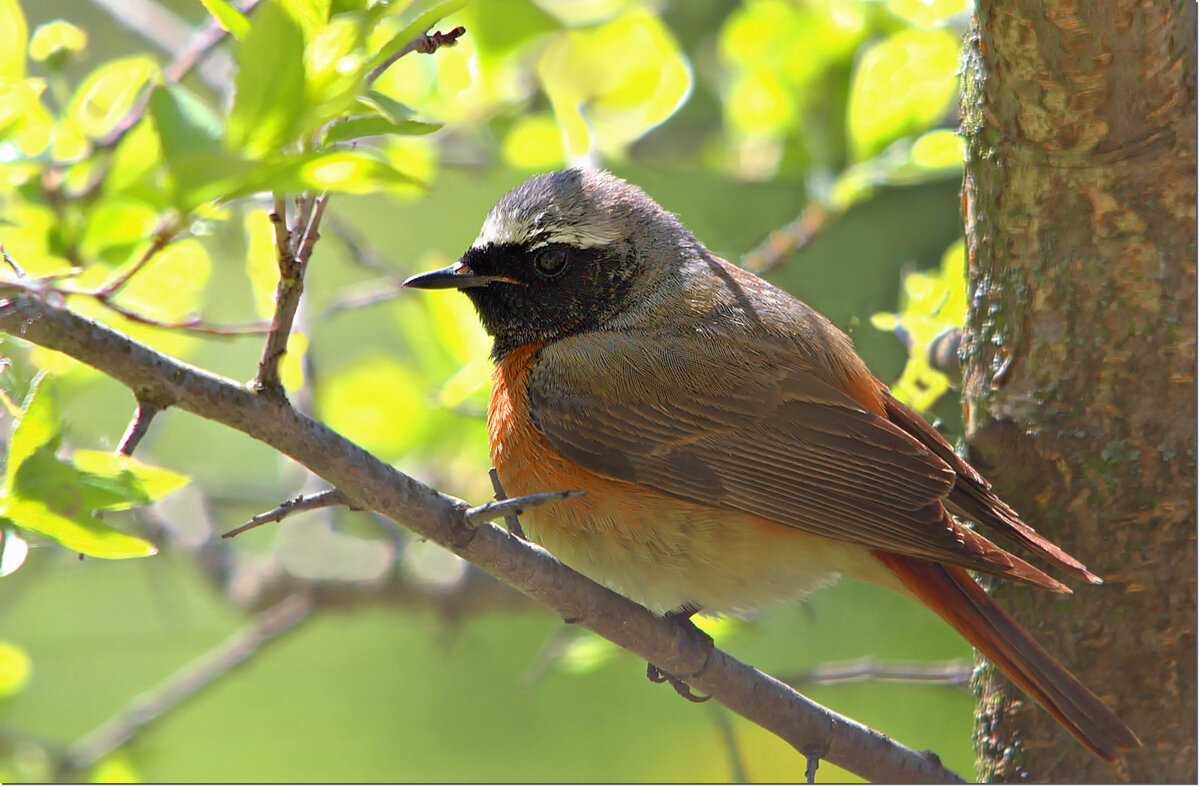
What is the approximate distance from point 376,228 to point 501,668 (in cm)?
271

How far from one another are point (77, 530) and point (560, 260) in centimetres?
169

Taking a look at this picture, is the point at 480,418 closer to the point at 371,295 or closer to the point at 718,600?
the point at 371,295

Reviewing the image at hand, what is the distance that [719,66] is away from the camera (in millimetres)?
4754

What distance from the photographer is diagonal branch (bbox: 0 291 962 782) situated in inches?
69.4

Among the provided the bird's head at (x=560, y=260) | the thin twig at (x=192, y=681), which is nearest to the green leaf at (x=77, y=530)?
the bird's head at (x=560, y=260)

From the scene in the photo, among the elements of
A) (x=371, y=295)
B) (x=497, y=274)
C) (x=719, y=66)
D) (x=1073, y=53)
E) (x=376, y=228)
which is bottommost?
(x=1073, y=53)

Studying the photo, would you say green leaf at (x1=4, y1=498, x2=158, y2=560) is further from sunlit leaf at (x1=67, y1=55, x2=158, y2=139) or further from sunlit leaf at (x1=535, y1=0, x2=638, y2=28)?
sunlit leaf at (x1=535, y1=0, x2=638, y2=28)

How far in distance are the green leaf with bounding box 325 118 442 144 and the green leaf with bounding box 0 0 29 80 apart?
91cm

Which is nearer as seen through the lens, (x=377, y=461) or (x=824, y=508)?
(x=377, y=461)

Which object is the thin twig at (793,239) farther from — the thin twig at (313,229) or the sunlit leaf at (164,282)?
the thin twig at (313,229)

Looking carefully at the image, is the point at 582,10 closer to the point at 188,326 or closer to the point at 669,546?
the point at 669,546

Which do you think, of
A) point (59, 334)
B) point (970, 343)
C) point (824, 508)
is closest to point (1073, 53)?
point (970, 343)

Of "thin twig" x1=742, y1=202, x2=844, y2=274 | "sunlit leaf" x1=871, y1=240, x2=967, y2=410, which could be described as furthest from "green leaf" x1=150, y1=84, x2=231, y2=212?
"thin twig" x1=742, y1=202, x2=844, y2=274

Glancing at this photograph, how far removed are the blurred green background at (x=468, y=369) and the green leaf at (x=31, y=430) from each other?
0.63 m
